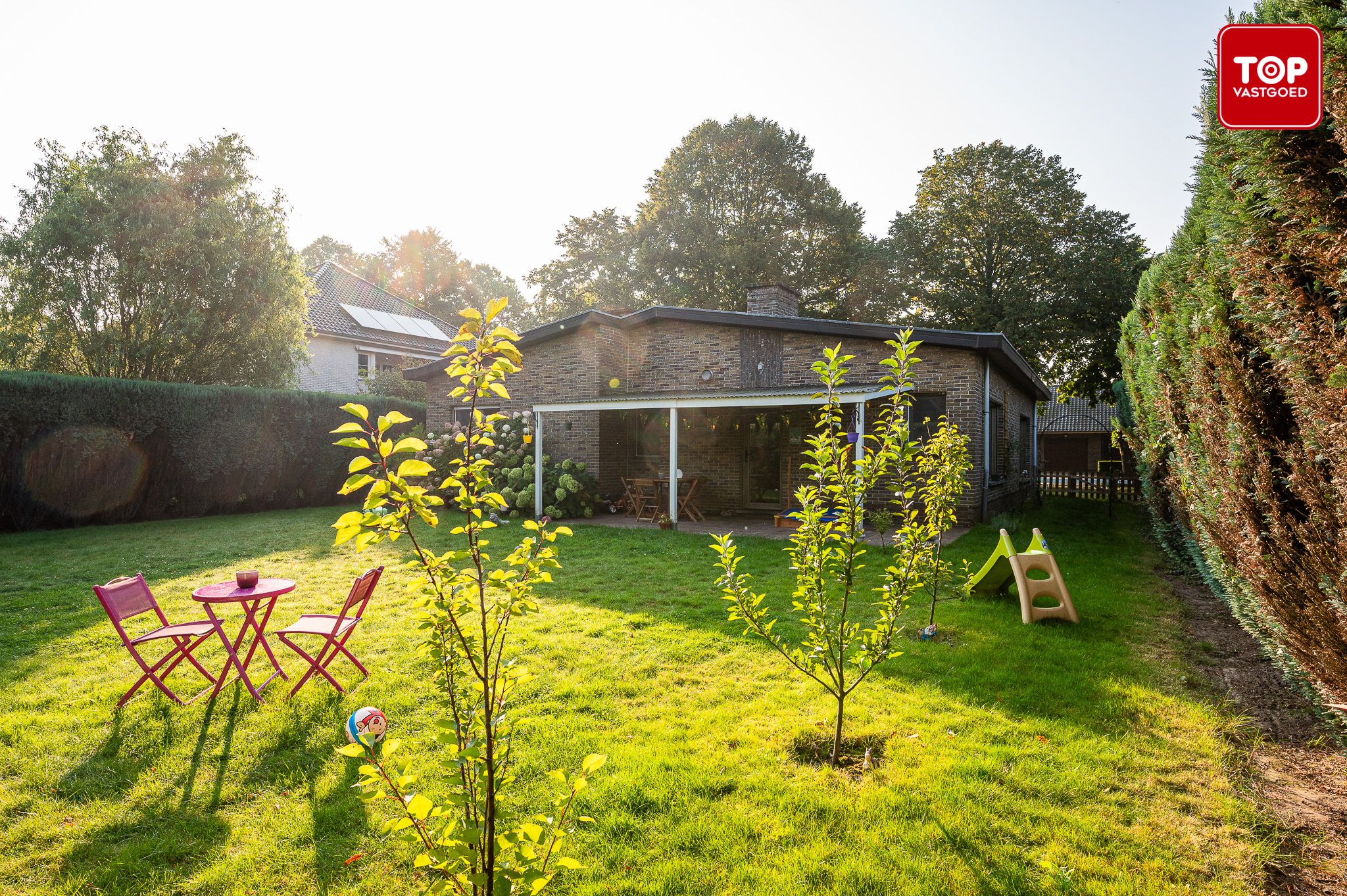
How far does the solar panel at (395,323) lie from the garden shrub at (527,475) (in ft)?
36.3

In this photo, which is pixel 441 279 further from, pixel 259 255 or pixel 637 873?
pixel 637 873

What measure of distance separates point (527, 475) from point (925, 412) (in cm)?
782

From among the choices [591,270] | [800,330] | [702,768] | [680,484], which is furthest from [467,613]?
[591,270]

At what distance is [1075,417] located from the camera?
30234mm

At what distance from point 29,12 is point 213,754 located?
520 cm

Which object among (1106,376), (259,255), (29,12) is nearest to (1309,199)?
(29,12)

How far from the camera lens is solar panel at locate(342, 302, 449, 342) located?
23578mm

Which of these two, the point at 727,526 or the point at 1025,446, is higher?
the point at 1025,446

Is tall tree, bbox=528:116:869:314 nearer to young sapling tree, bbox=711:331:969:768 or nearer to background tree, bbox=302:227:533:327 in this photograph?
background tree, bbox=302:227:533:327

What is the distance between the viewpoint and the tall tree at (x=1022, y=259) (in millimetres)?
21781

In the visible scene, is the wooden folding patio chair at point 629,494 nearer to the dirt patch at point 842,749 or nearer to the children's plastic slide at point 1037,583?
the children's plastic slide at point 1037,583

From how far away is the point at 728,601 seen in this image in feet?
22.2

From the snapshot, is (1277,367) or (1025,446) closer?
(1277,367)

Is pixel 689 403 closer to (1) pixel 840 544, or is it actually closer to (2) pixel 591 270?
(1) pixel 840 544
